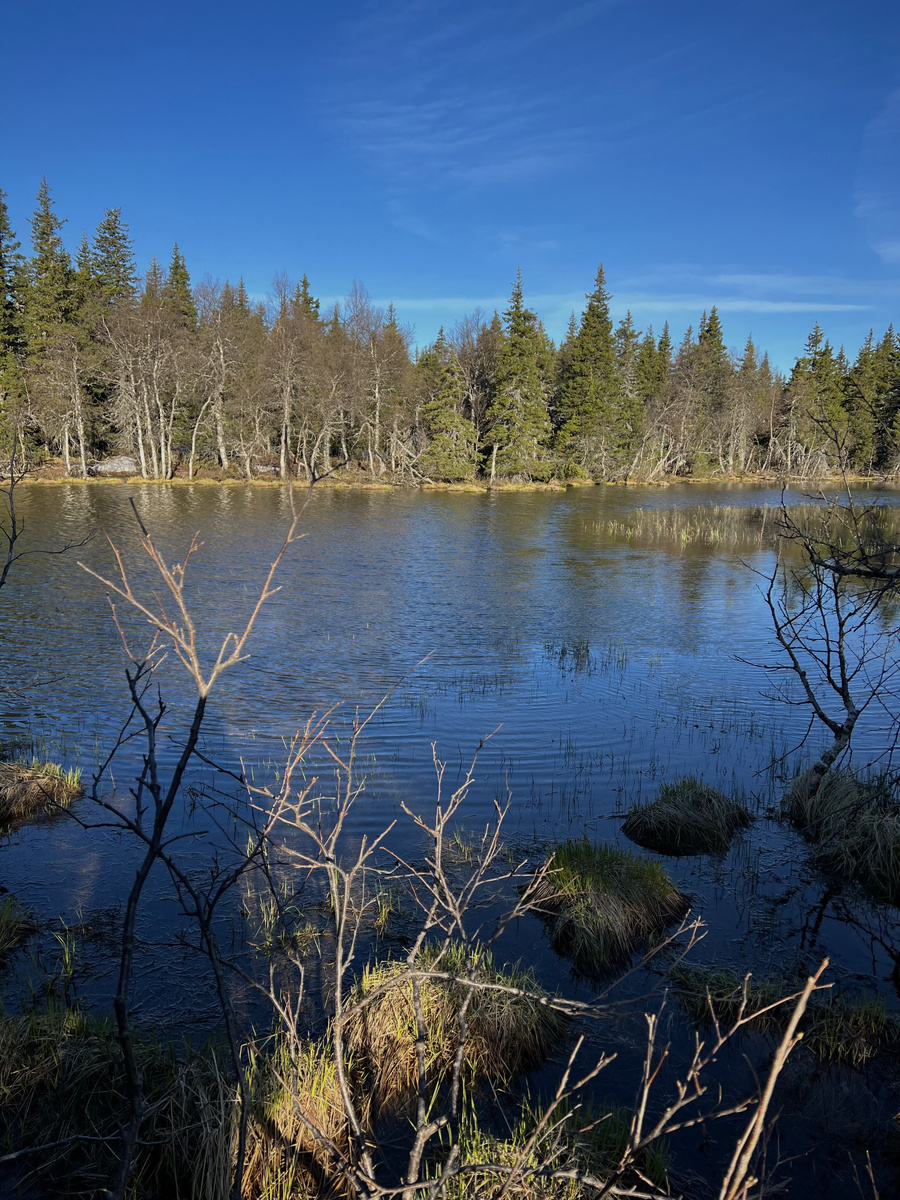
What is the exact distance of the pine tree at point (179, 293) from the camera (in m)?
52.8

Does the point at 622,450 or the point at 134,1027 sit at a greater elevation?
the point at 622,450

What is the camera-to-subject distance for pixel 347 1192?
3258mm

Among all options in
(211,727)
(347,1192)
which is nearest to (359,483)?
(211,727)

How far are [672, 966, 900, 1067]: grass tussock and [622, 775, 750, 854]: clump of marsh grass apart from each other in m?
1.98

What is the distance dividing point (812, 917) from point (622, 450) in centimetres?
5460

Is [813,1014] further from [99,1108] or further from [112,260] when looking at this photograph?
[112,260]

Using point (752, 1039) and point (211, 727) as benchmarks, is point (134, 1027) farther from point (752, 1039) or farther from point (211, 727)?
point (211, 727)

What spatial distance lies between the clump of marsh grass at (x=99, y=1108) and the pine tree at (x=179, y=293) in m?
53.0

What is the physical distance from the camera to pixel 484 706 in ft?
34.9

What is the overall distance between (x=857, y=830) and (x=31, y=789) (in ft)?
23.7

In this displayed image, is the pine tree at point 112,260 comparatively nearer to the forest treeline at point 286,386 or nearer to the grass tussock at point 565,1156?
the forest treeline at point 286,386

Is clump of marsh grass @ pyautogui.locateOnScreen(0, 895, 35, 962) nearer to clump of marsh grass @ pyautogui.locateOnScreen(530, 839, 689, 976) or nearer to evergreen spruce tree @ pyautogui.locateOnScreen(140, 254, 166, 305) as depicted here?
clump of marsh grass @ pyautogui.locateOnScreen(530, 839, 689, 976)

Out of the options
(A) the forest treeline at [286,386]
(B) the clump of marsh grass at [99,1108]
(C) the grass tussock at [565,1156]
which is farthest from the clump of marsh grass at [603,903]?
(A) the forest treeline at [286,386]

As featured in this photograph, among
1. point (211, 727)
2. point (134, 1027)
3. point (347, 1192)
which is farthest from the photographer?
point (211, 727)
